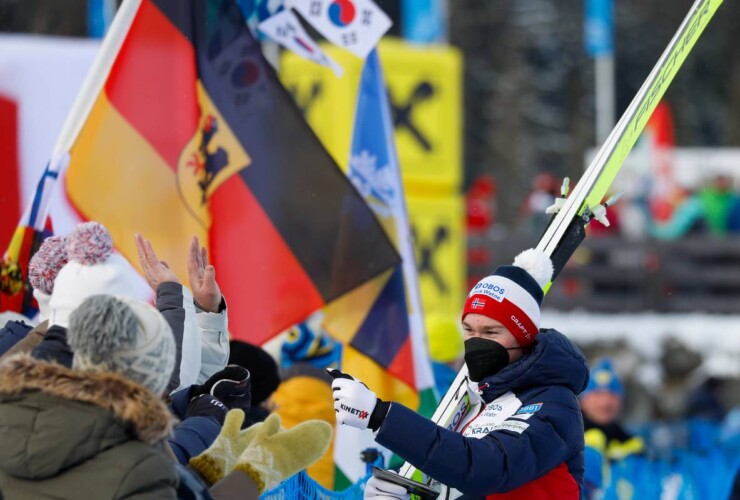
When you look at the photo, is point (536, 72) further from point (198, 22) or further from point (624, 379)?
point (198, 22)

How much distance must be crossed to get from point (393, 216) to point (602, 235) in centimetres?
1043

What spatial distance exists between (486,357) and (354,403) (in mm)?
509

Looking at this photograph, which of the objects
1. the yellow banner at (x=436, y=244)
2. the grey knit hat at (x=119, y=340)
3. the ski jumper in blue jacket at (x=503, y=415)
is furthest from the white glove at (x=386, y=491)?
the yellow banner at (x=436, y=244)

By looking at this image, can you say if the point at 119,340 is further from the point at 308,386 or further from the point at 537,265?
the point at 308,386

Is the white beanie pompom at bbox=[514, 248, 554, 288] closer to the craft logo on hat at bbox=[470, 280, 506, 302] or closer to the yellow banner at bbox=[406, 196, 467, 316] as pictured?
the craft logo on hat at bbox=[470, 280, 506, 302]

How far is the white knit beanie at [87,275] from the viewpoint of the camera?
10.4ft

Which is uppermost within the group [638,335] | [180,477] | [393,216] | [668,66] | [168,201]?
[668,66]

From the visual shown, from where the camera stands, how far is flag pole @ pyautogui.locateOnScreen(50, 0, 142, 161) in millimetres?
5230

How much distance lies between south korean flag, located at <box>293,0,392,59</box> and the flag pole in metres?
1.00

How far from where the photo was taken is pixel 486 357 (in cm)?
368

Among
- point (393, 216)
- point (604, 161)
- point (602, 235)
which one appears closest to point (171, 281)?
point (604, 161)

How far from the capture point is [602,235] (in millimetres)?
16906

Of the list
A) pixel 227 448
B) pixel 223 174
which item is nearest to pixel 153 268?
pixel 227 448

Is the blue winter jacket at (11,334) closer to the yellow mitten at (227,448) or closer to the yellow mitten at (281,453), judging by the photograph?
the yellow mitten at (227,448)
